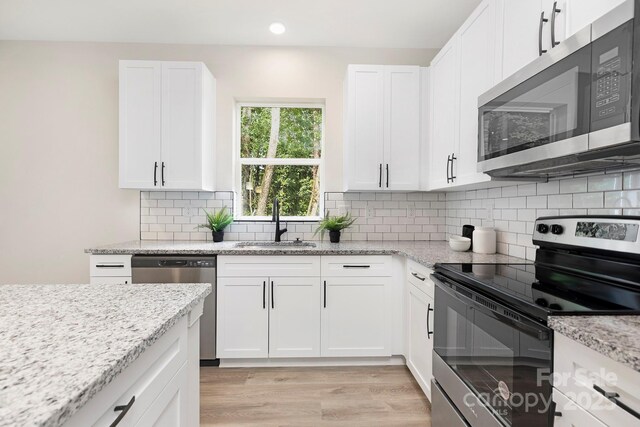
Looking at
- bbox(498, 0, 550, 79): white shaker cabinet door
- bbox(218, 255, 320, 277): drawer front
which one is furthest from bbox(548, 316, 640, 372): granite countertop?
bbox(218, 255, 320, 277): drawer front

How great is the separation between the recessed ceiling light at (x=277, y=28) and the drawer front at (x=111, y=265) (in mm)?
2159

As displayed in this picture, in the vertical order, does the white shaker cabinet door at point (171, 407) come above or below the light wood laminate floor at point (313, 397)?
above

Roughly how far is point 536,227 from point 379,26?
2103mm

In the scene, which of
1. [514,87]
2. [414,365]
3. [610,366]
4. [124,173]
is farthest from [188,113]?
[610,366]

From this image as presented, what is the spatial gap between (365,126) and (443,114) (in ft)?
2.06

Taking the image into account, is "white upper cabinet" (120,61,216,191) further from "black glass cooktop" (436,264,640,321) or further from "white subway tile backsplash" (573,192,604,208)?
"white subway tile backsplash" (573,192,604,208)

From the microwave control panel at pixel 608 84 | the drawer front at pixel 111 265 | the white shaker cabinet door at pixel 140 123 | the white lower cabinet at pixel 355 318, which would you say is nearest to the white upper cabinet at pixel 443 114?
the white lower cabinet at pixel 355 318

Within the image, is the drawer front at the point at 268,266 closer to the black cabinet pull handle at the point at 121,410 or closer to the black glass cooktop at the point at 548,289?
the black glass cooktop at the point at 548,289

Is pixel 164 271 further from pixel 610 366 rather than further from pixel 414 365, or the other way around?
pixel 610 366

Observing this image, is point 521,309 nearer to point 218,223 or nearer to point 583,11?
point 583,11

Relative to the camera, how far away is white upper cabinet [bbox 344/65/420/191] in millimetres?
2910

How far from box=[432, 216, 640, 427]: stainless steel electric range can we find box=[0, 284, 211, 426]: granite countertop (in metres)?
1.05

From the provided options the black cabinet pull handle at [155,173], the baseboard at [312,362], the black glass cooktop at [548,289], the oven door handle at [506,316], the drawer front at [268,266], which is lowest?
the baseboard at [312,362]

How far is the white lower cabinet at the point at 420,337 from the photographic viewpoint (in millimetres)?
2033
